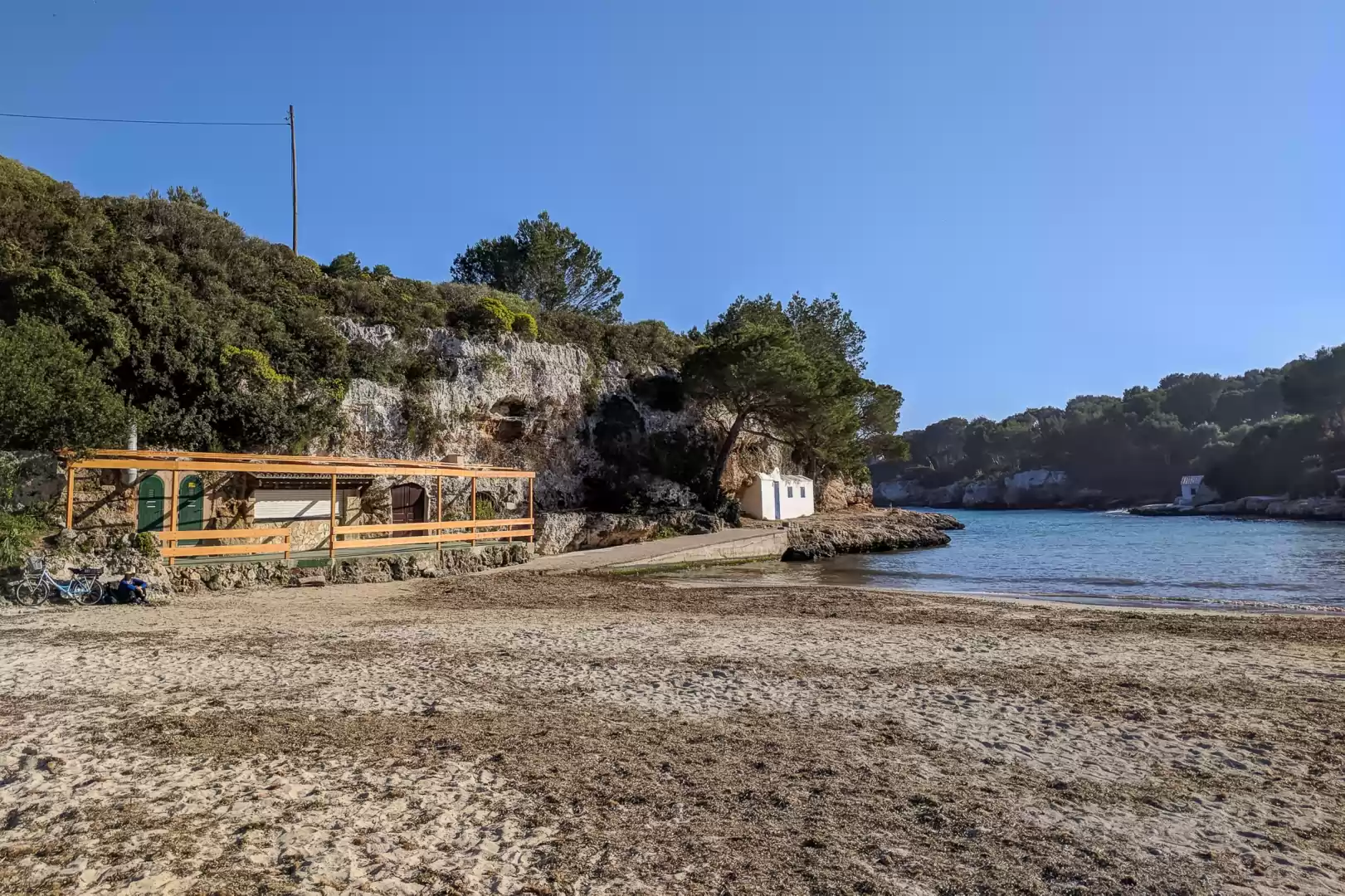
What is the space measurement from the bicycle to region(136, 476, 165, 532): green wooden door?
5.02 m

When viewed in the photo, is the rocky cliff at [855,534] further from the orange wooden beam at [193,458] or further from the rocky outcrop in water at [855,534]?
the orange wooden beam at [193,458]

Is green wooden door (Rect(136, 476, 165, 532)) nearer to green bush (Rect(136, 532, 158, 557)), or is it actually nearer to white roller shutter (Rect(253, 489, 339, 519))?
white roller shutter (Rect(253, 489, 339, 519))

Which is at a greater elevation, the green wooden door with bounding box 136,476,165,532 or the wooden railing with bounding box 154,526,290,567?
the green wooden door with bounding box 136,476,165,532

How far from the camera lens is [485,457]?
1160 inches

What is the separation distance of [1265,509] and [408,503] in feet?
250

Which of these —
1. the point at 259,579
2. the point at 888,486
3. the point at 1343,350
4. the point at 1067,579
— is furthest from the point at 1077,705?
the point at 888,486

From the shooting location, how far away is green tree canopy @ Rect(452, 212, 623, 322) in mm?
42344

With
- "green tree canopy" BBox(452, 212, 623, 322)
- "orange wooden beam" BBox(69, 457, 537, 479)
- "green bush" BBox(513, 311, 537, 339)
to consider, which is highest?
"green tree canopy" BBox(452, 212, 623, 322)

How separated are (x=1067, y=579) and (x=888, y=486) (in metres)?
111

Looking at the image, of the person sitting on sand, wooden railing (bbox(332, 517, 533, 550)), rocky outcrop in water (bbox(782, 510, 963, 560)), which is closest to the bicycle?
the person sitting on sand

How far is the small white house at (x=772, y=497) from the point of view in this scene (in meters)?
36.8

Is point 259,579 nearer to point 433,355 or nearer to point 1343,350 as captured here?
point 433,355

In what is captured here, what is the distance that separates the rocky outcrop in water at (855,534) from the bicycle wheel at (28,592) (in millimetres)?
22348

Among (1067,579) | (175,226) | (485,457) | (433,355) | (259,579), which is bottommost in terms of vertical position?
(1067,579)
